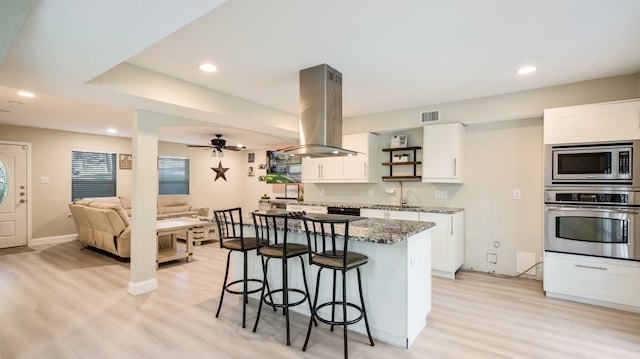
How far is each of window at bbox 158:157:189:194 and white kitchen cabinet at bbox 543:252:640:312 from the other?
7.87 m

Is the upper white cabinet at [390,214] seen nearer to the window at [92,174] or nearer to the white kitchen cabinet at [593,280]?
the white kitchen cabinet at [593,280]

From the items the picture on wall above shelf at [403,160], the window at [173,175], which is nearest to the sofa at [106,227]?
the window at [173,175]

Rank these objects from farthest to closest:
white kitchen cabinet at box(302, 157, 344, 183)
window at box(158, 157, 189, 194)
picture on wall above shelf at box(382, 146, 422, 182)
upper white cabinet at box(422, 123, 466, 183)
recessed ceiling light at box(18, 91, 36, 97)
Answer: window at box(158, 157, 189, 194) → white kitchen cabinet at box(302, 157, 344, 183) → picture on wall above shelf at box(382, 146, 422, 182) → upper white cabinet at box(422, 123, 466, 183) → recessed ceiling light at box(18, 91, 36, 97)

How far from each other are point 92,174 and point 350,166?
5.85 metres

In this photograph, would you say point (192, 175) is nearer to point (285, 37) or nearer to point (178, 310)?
point (178, 310)

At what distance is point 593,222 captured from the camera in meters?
3.16

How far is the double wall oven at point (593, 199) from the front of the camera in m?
3.01

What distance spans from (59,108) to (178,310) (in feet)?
12.0

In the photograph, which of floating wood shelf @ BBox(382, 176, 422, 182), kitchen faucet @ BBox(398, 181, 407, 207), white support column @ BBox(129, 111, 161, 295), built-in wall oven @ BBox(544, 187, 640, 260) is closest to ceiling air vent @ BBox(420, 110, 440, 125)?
floating wood shelf @ BBox(382, 176, 422, 182)

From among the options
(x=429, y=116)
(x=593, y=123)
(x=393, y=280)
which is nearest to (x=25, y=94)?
(x=393, y=280)

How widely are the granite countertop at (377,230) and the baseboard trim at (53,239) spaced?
574cm

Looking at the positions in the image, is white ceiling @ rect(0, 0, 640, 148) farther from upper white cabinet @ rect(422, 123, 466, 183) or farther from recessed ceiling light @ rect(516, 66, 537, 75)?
upper white cabinet @ rect(422, 123, 466, 183)

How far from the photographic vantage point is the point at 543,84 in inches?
139

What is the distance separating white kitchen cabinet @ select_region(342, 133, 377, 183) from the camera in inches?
196
